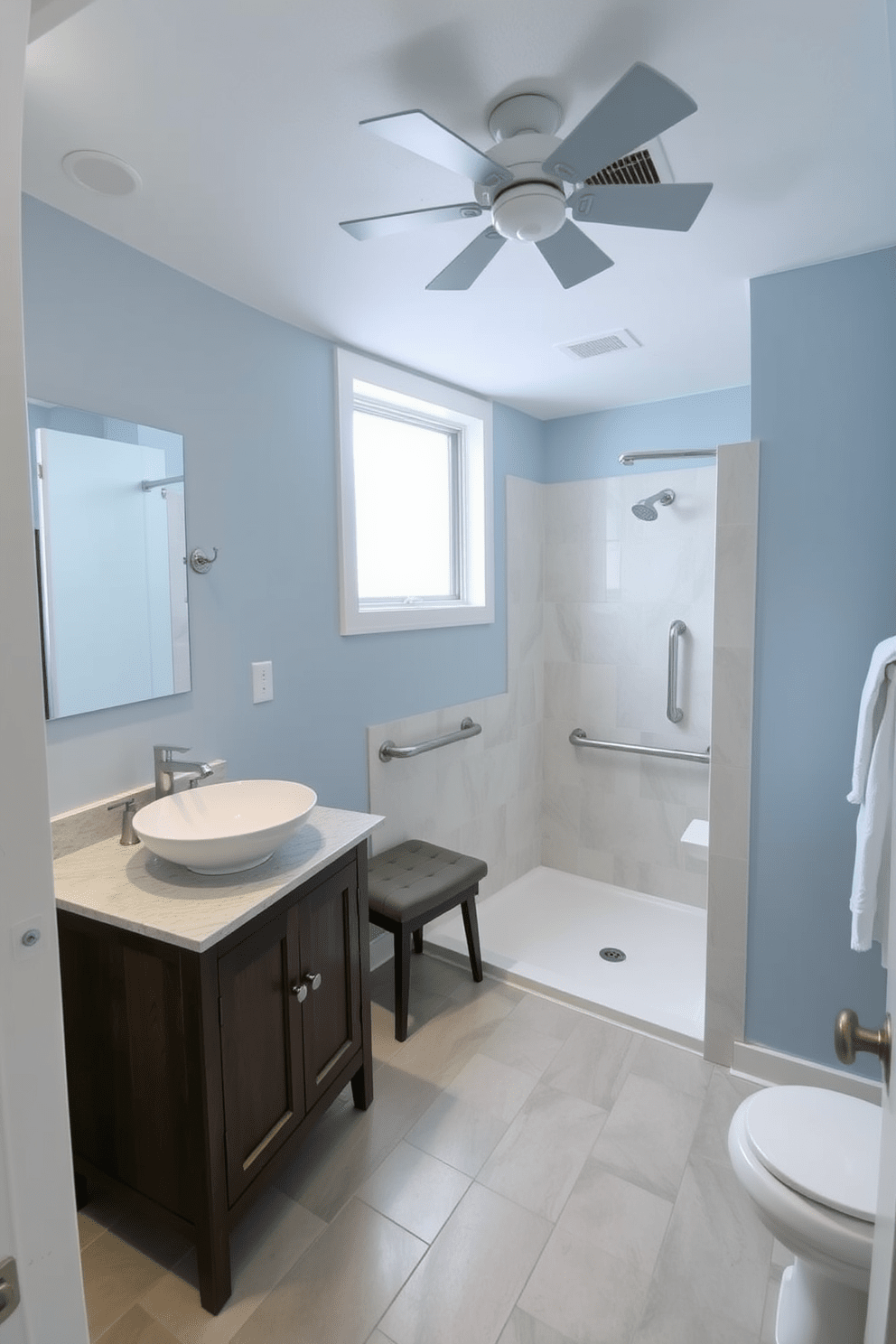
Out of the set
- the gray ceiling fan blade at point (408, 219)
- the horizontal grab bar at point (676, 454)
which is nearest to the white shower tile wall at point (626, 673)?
the horizontal grab bar at point (676, 454)

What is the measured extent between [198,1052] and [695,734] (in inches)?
98.9

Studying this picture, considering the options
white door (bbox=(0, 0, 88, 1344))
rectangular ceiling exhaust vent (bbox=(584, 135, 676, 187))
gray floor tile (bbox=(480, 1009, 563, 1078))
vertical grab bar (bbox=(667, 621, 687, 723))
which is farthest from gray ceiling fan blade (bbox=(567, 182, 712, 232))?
gray floor tile (bbox=(480, 1009, 563, 1078))

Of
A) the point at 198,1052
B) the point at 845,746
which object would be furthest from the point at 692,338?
the point at 198,1052

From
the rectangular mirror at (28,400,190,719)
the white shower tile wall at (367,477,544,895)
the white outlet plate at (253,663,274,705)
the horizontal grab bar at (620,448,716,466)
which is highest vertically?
the horizontal grab bar at (620,448,716,466)

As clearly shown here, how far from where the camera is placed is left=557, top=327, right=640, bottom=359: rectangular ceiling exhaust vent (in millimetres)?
2314

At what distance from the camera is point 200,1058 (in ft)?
4.30

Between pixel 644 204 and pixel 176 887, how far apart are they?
160 centimetres

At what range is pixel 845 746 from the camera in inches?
72.5

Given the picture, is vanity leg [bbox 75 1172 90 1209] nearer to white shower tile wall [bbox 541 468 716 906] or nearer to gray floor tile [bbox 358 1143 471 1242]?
gray floor tile [bbox 358 1143 471 1242]

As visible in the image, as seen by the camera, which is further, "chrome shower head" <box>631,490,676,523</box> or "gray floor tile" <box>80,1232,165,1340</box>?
"chrome shower head" <box>631,490,676,523</box>

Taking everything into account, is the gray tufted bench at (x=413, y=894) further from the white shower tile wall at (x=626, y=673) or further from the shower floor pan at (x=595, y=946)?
the white shower tile wall at (x=626, y=673)

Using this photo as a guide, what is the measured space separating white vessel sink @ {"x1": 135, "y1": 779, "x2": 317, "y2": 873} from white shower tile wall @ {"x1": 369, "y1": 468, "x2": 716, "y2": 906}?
1073 millimetres

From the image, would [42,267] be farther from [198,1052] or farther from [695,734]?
[695,734]

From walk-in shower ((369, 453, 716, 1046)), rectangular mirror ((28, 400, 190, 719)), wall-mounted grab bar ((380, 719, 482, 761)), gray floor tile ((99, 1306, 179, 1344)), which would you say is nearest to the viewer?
gray floor tile ((99, 1306, 179, 1344))
